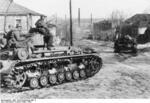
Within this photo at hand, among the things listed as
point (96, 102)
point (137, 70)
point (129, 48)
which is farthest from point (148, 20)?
point (96, 102)

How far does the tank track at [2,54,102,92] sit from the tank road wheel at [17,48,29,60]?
148 millimetres

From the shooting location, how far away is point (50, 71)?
36.2 ft

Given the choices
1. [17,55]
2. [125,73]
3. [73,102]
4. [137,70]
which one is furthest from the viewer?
[137,70]

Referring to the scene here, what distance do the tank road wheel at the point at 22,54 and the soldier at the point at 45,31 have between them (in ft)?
5.04

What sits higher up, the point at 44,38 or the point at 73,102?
the point at 44,38

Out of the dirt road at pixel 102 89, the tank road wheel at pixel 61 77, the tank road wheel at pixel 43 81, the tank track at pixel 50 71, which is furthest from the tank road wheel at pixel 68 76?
the tank road wheel at pixel 43 81

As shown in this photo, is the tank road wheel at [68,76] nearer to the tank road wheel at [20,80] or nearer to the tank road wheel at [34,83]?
the tank road wheel at [34,83]

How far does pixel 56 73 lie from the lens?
36.9ft

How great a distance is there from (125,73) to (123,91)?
3.91 m

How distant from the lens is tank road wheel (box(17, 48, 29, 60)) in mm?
9492

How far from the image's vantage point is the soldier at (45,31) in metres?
10.9

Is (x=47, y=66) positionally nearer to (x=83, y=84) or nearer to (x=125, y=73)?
(x=83, y=84)

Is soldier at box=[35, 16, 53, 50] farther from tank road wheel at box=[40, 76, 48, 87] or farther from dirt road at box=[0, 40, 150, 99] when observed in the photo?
dirt road at box=[0, 40, 150, 99]

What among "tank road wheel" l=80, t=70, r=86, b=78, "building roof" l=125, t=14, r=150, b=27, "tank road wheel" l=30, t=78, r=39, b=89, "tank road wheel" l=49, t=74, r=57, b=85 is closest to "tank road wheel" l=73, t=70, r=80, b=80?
"tank road wheel" l=80, t=70, r=86, b=78
